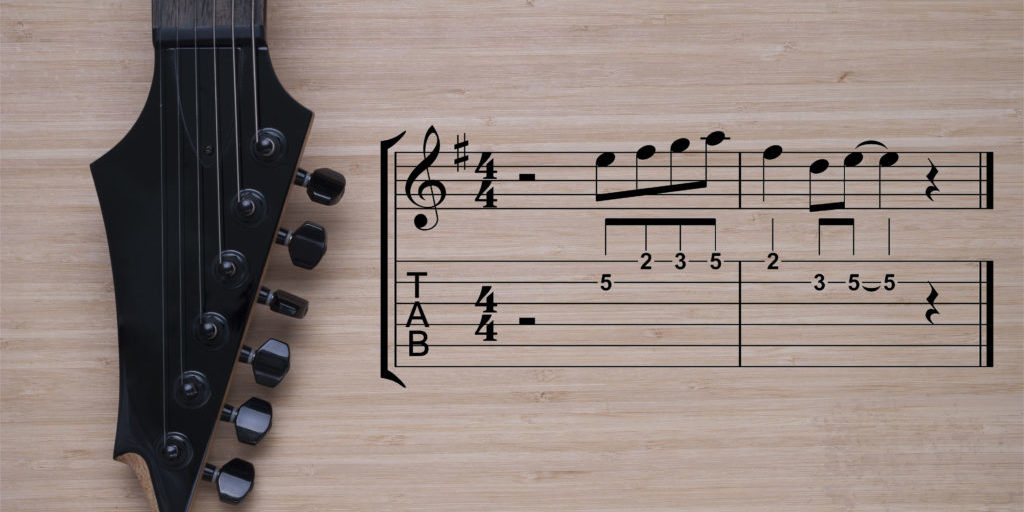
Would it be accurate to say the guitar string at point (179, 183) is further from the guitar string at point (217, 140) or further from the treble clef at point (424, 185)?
the treble clef at point (424, 185)

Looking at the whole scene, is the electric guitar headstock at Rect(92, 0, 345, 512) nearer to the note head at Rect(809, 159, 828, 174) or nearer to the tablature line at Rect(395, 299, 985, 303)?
the tablature line at Rect(395, 299, 985, 303)

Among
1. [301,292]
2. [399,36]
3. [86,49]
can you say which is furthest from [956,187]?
[86,49]

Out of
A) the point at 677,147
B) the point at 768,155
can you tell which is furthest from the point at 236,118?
the point at 768,155

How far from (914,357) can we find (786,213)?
23 cm

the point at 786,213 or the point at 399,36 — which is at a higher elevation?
the point at 399,36

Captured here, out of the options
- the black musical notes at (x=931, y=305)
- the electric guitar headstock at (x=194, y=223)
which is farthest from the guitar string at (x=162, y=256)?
the black musical notes at (x=931, y=305)

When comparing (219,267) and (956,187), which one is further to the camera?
(956,187)

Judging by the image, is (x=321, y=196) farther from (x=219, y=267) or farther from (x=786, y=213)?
(x=786, y=213)

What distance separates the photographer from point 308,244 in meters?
0.71

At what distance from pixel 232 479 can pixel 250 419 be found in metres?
0.07

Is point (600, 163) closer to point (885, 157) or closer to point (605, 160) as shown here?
point (605, 160)

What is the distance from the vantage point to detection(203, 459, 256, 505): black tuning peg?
732 mm

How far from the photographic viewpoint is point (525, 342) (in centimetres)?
79

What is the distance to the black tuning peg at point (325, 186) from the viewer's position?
0.71 meters
